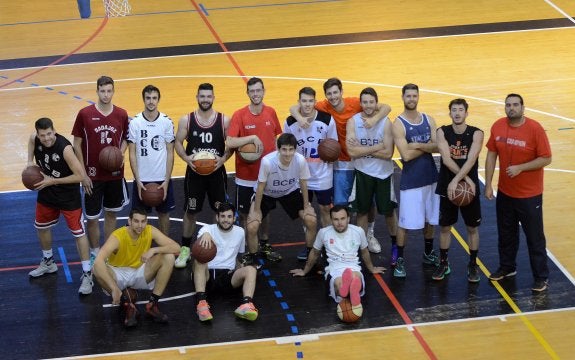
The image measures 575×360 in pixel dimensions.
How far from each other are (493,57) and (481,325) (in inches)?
385

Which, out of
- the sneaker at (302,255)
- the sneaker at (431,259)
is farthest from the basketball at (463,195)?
the sneaker at (302,255)

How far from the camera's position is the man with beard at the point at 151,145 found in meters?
11.0

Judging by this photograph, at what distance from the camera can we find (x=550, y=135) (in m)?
15.0

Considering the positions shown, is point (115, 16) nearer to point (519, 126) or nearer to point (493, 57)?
point (493, 57)

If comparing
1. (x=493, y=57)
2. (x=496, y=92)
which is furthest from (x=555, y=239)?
(x=493, y=57)

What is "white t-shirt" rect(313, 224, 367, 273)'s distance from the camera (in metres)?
10.4

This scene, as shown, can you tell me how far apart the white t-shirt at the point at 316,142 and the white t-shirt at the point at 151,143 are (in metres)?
1.33

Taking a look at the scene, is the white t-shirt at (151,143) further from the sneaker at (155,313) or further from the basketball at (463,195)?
the basketball at (463,195)

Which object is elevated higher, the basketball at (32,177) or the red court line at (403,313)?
the basketball at (32,177)

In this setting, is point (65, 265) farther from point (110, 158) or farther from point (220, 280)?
point (220, 280)

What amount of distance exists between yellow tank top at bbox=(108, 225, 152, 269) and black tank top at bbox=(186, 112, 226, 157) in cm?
140

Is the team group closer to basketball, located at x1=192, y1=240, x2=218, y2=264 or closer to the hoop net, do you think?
basketball, located at x1=192, y1=240, x2=218, y2=264

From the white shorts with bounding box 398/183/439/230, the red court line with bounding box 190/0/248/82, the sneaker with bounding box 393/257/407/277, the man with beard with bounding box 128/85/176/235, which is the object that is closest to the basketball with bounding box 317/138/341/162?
the white shorts with bounding box 398/183/439/230

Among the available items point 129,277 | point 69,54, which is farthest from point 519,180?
point 69,54
